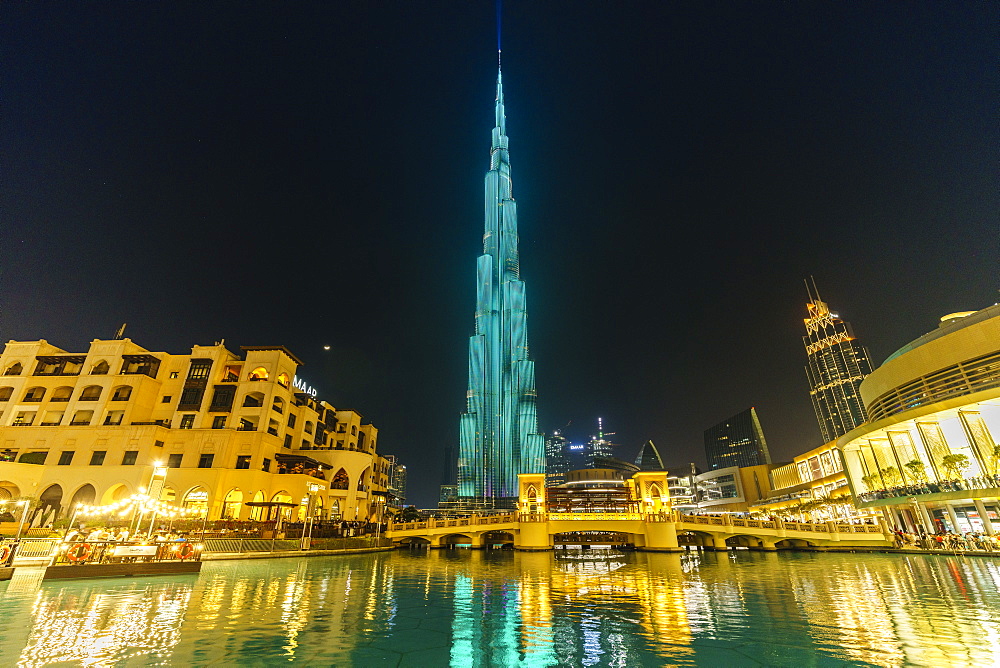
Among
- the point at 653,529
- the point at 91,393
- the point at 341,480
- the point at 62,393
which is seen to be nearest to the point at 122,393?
the point at 91,393

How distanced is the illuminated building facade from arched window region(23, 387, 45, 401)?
4201 inches

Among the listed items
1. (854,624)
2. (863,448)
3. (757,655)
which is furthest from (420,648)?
(863,448)

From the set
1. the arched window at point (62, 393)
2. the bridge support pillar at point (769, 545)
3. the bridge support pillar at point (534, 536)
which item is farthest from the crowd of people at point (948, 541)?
the arched window at point (62, 393)

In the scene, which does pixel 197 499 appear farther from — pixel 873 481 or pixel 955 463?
pixel 873 481

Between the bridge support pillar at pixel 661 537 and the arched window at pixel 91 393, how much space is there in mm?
71648

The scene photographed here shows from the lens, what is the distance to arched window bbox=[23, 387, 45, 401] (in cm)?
5803

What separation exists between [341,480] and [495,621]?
54425mm

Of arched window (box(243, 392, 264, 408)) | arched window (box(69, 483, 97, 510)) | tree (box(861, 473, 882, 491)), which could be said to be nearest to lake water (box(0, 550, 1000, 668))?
arched window (box(69, 483, 97, 510))

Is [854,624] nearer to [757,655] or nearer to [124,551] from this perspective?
[757,655]

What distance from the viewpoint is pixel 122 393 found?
5822 centimetres

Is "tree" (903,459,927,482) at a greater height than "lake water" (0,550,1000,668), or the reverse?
"tree" (903,459,927,482)

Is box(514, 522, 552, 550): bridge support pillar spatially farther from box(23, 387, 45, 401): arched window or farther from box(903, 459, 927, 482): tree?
box(23, 387, 45, 401): arched window

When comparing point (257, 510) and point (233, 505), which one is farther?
point (257, 510)

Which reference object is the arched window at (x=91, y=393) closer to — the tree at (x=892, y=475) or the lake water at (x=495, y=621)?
the lake water at (x=495, y=621)
